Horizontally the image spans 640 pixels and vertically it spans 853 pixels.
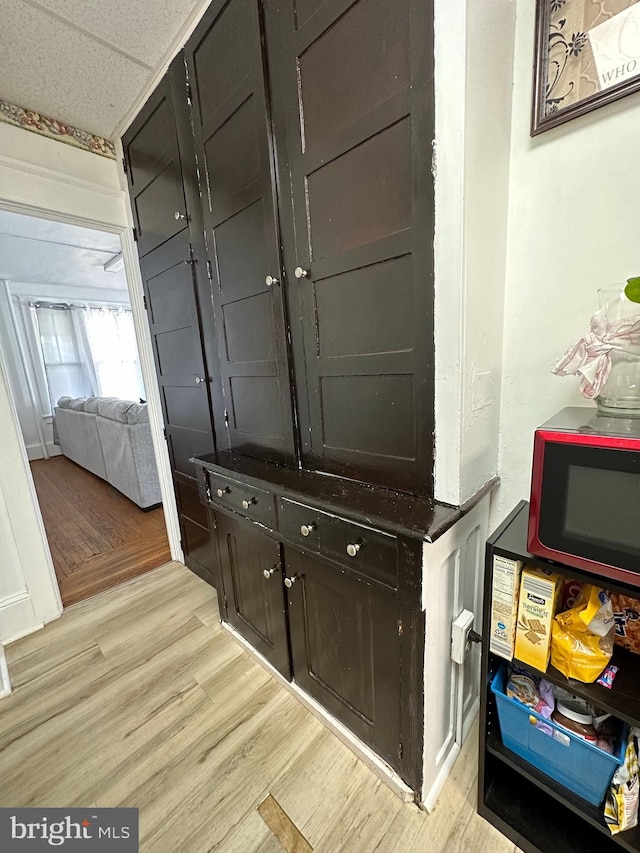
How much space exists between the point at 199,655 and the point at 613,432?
1.78 metres

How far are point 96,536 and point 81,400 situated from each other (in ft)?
7.67

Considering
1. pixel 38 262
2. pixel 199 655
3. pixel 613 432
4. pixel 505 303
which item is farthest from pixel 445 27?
pixel 38 262

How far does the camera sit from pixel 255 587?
4.57ft

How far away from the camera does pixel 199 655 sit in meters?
1.56

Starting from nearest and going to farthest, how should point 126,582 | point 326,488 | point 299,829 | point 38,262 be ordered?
1. point 299,829
2. point 326,488
3. point 126,582
4. point 38,262

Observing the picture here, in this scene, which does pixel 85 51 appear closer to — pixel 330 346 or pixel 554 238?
pixel 330 346

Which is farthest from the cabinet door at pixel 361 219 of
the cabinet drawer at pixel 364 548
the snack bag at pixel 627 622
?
the snack bag at pixel 627 622

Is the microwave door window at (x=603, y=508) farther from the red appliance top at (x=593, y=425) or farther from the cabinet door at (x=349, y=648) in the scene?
the cabinet door at (x=349, y=648)

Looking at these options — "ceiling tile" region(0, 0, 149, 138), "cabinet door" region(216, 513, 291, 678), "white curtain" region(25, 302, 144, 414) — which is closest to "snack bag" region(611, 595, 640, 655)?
"cabinet door" region(216, 513, 291, 678)

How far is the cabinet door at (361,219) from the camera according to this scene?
0.79 meters

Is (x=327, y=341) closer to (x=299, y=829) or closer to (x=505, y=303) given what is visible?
(x=505, y=303)

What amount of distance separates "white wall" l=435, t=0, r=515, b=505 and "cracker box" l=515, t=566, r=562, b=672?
0.23 meters

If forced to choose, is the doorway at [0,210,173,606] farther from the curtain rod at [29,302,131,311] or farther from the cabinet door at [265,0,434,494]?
the cabinet door at [265,0,434,494]

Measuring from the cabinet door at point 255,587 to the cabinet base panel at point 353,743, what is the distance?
0.06 meters
